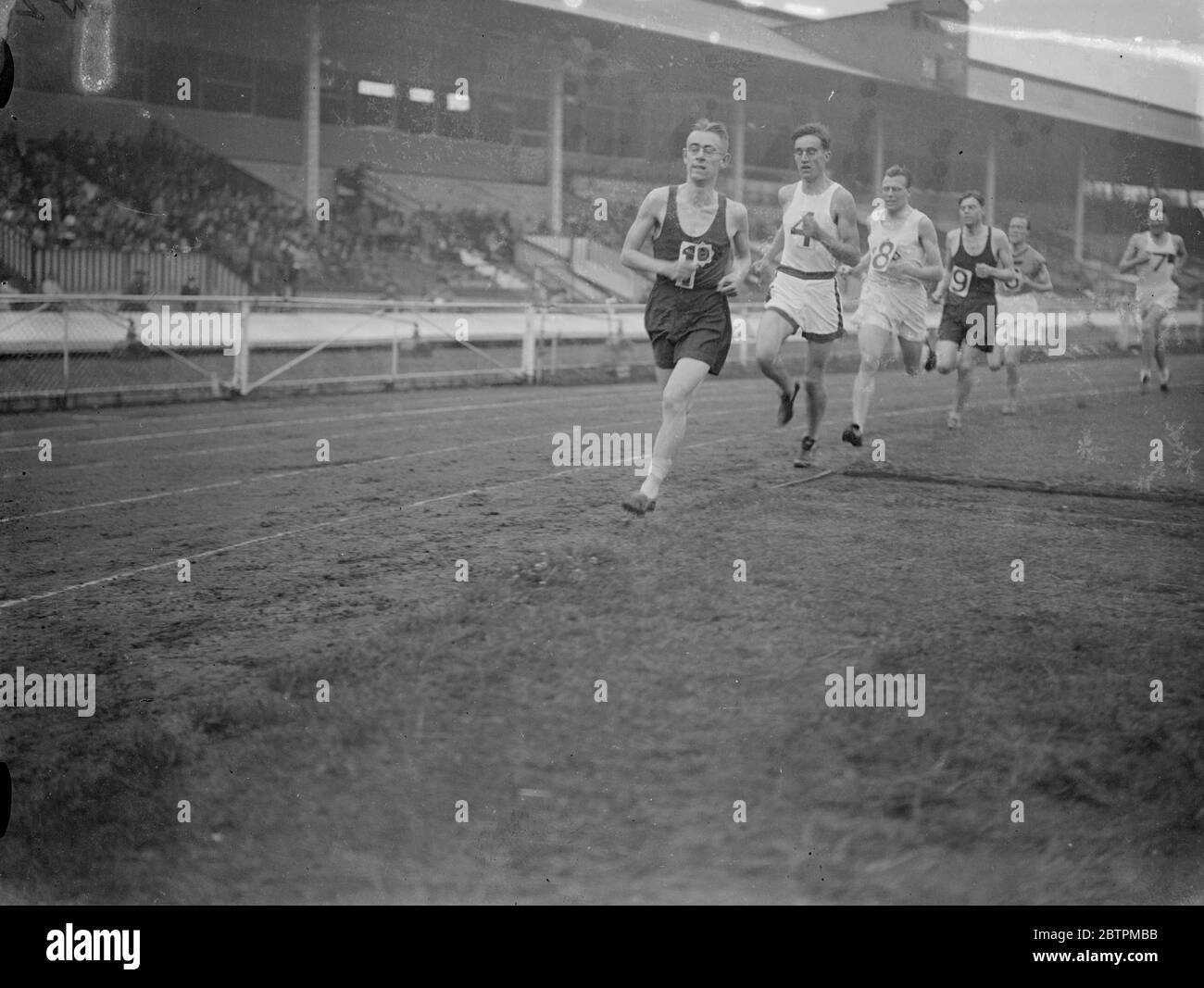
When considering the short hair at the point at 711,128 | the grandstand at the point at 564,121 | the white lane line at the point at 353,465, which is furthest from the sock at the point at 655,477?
the short hair at the point at 711,128

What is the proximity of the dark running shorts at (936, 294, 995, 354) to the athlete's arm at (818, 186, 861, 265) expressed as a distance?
223cm

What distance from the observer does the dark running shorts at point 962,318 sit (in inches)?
360

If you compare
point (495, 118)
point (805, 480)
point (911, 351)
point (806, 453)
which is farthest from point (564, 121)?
point (911, 351)

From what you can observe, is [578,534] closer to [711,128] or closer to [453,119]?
[711,128]

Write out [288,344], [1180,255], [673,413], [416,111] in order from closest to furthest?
[1180,255] < [673,413] < [416,111] < [288,344]

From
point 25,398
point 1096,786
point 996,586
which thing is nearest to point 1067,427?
point 996,586

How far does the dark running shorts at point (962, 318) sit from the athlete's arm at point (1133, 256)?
215cm

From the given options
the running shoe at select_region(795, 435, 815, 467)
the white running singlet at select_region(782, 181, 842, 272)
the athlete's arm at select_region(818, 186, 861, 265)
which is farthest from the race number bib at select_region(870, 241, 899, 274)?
the running shoe at select_region(795, 435, 815, 467)

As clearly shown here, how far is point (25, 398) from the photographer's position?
11.3 m

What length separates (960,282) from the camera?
9000 mm

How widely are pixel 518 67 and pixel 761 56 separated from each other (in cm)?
118

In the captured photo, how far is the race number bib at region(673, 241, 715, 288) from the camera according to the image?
6.14 metres

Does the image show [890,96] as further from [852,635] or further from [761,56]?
[852,635]

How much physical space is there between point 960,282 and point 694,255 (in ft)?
11.4
